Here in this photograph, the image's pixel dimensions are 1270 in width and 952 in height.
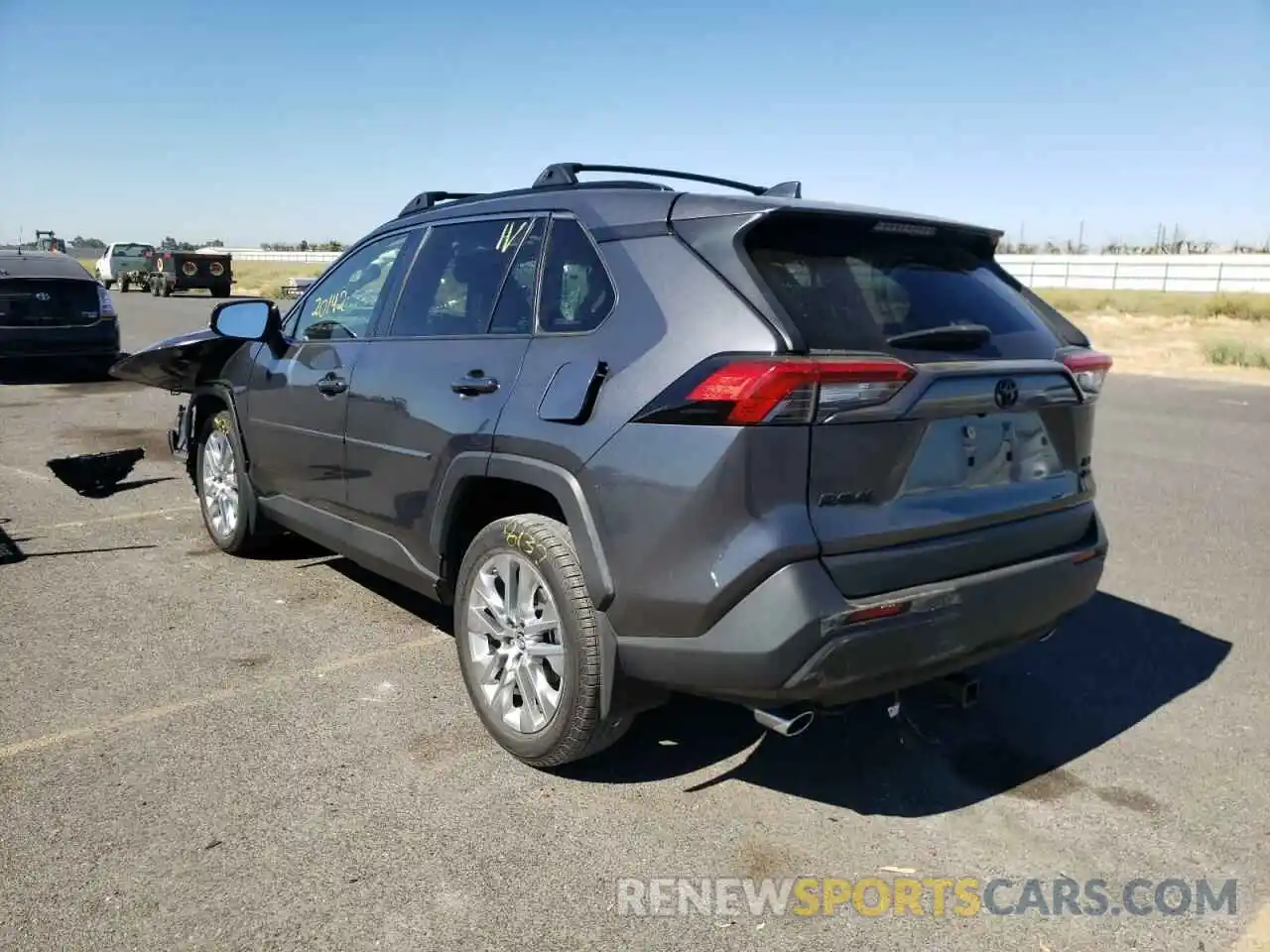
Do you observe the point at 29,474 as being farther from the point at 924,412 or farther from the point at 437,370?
the point at 924,412

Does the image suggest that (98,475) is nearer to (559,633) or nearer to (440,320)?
(440,320)

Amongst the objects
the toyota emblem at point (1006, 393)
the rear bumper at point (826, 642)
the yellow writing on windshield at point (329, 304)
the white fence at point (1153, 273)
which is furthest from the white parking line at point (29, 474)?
the white fence at point (1153, 273)

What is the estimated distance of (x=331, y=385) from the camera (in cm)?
451

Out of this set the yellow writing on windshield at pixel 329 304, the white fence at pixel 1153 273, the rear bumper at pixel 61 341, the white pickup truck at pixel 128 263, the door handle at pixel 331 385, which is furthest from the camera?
the white fence at pixel 1153 273

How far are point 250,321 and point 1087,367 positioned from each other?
3726 mm

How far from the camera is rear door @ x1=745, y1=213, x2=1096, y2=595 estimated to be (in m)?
2.77

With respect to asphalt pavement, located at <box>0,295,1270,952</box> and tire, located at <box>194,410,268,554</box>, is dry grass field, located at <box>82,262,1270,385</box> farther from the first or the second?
tire, located at <box>194,410,268,554</box>

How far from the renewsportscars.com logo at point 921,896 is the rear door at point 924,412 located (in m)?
0.83

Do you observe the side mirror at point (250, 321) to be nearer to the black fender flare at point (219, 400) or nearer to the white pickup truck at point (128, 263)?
the black fender flare at point (219, 400)

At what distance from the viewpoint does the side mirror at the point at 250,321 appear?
4969 millimetres

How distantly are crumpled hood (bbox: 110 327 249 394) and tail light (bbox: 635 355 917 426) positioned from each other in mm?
3677

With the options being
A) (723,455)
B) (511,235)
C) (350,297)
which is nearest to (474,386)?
(511,235)

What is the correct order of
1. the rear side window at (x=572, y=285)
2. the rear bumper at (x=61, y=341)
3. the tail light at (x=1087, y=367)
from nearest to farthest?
the rear side window at (x=572, y=285)
the tail light at (x=1087, y=367)
the rear bumper at (x=61, y=341)

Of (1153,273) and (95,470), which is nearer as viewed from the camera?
(95,470)
